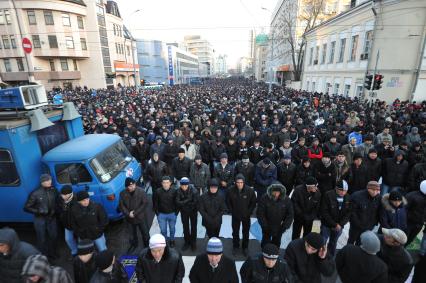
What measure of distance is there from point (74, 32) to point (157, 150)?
38.2 m

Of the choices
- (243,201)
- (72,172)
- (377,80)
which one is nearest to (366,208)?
(243,201)

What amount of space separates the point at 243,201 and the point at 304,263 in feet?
5.53

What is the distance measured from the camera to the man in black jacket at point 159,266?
3143 millimetres

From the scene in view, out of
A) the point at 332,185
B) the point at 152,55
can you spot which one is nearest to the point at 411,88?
the point at 332,185

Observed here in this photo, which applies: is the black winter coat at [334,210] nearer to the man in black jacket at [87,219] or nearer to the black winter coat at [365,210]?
the black winter coat at [365,210]

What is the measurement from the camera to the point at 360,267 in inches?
122

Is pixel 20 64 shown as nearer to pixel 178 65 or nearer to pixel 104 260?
pixel 104 260

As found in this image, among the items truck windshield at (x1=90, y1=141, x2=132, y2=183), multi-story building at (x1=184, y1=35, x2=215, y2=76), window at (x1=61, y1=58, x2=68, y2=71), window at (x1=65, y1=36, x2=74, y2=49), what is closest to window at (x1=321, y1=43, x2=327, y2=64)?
truck windshield at (x1=90, y1=141, x2=132, y2=183)

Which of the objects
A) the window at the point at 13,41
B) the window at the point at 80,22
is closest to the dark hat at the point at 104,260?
the window at the point at 80,22

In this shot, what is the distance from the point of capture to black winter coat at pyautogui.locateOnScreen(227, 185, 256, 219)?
476 centimetres

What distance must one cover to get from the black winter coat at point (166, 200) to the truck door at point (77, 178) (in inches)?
54.5

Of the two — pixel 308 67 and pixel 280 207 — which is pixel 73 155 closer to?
pixel 280 207

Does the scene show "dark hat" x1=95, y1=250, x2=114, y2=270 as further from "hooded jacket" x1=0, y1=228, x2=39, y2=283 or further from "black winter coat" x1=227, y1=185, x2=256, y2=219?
"black winter coat" x1=227, y1=185, x2=256, y2=219

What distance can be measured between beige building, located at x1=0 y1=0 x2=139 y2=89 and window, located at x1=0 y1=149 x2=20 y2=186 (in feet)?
111
